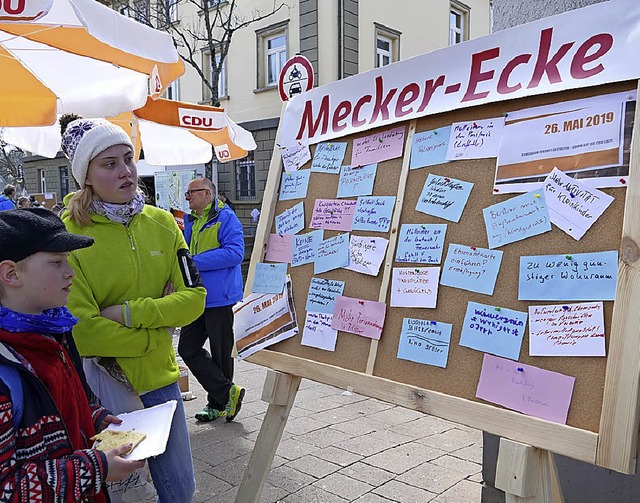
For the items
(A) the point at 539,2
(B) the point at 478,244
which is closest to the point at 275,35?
(A) the point at 539,2

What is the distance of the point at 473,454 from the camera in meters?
3.72

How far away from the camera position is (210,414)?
14.4 ft

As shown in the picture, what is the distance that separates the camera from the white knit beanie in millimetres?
2207

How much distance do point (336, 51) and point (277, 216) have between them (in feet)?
42.8

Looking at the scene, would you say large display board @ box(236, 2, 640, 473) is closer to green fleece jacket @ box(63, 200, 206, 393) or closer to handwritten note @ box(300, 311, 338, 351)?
handwritten note @ box(300, 311, 338, 351)

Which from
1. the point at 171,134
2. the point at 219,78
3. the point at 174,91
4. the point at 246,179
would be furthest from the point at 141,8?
the point at 171,134

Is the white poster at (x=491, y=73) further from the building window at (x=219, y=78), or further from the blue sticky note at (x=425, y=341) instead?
the building window at (x=219, y=78)

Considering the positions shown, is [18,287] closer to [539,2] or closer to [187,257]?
[187,257]

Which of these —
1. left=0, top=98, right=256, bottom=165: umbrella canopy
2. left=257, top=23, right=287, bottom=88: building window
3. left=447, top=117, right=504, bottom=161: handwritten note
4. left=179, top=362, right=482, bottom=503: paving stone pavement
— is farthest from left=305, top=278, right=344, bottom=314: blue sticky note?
left=257, top=23, right=287, bottom=88: building window

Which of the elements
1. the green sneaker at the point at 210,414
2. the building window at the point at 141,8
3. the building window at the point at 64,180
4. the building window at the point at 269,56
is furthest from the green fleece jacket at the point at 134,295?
the building window at the point at 64,180

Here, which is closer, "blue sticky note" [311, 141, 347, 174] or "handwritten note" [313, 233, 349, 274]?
"handwritten note" [313, 233, 349, 274]

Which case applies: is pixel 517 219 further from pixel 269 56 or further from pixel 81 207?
pixel 269 56

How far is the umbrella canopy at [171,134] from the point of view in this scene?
5.55m

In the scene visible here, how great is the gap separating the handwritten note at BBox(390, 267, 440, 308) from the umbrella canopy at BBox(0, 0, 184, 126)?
203 centimetres
